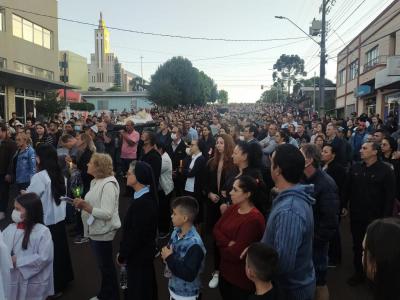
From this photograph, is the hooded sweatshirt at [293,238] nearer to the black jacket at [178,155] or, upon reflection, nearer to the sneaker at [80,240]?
the sneaker at [80,240]

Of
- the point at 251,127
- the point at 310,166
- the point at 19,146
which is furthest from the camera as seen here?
the point at 251,127

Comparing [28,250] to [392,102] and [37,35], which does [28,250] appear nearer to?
[392,102]

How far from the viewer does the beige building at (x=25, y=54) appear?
24656mm

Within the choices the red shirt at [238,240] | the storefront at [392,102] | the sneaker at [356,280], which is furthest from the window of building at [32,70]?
the red shirt at [238,240]

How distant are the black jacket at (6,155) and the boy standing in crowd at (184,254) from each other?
589 cm

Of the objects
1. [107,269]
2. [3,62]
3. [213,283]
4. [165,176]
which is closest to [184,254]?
[107,269]

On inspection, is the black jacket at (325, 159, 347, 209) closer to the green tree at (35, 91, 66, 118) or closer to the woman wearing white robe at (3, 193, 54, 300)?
the woman wearing white robe at (3, 193, 54, 300)

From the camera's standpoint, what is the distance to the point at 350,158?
9703 mm

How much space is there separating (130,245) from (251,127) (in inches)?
206

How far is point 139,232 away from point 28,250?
3.73 ft

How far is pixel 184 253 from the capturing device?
3254mm

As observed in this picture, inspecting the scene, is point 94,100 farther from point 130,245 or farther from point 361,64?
point 130,245

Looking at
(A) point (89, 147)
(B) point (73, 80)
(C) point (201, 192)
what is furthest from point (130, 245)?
(B) point (73, 80)

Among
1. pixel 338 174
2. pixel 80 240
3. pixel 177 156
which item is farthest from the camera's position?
pixel 177 156
